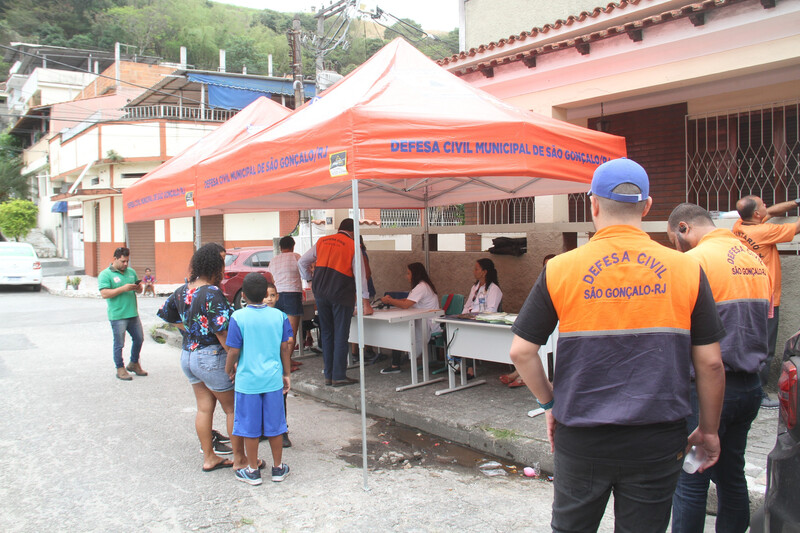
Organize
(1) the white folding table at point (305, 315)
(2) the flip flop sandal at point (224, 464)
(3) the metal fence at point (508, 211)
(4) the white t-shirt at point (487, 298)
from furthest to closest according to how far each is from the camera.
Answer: (3) the metal fence at point (508, 211)
(1) the white folding table at point (305, 315)
(4) the white t-shirt at point (487, 298)
(2) the flip flop sandal at point (224, 464)

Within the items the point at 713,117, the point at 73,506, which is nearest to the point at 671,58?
the point at 713,117

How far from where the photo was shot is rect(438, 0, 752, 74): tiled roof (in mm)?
7127

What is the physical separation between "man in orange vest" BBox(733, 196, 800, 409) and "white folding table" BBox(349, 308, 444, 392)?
321 centimetres

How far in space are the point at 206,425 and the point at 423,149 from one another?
2.68 metres

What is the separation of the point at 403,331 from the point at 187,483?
287 centimetres

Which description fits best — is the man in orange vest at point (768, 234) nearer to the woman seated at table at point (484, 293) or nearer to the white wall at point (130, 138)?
the woman seated at table at point (484, 293)

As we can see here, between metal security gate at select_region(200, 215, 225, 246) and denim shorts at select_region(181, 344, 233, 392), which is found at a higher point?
metal security gate at select_region(200, 215, 225, 246)

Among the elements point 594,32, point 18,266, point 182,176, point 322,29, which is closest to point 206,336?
point 182,176

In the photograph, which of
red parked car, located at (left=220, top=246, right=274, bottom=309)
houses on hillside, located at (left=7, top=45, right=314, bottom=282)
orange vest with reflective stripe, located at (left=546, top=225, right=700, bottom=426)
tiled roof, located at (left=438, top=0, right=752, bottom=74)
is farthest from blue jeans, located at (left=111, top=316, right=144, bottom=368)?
houses on hillside, located at (left=7, top=45, right=314, bottom=282)

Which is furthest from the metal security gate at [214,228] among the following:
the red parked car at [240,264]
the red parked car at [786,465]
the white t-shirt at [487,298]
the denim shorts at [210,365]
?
the red parked car at [786,465]

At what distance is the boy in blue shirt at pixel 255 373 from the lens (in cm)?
425

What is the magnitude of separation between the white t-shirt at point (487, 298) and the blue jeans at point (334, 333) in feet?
4.69

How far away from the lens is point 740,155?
8398 millimetres

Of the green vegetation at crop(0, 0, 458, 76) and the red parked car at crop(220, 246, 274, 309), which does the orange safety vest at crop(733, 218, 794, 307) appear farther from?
the green vegetation at crop(0, 0, 458, 76)
